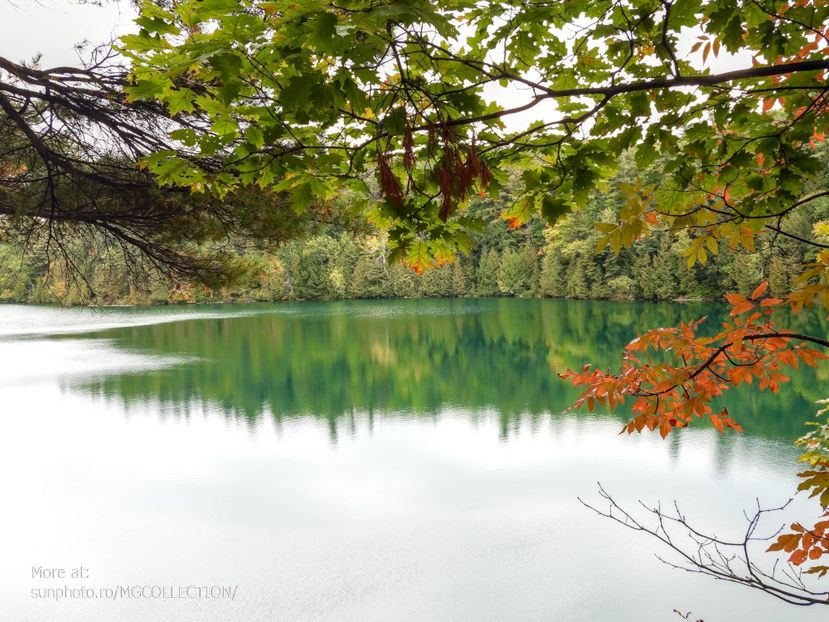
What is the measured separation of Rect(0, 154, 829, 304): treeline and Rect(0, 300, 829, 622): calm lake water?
Result: 24.3 feet

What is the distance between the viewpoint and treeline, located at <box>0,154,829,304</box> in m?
25.5

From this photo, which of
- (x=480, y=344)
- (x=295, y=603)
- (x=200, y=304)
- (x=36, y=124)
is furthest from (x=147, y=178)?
(x=200, y=304)

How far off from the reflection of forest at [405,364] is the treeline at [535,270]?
248 cm

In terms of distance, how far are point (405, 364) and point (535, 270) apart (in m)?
22.9

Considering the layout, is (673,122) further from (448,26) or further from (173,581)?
(173,581)

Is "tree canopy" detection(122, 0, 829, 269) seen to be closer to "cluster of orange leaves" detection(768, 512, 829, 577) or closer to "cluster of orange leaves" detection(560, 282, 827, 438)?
"cluster of orange leaves" detection(560, 282, 827, 438)

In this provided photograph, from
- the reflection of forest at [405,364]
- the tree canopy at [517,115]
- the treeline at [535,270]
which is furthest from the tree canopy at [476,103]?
the treeline at [535,270]

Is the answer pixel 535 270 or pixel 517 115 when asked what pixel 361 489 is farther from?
pixel 535 270

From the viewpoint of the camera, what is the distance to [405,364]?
17250 millimetres

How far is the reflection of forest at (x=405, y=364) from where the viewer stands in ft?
40.2

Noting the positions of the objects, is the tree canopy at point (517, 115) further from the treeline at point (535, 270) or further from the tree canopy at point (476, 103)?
the treeline at point (535, 270)

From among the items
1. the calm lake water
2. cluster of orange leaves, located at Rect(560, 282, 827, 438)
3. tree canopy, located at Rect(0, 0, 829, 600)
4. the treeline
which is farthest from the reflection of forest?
tree canopy, located at Rect(0, 0, 829, 600)

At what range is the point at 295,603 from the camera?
5406 millimetres

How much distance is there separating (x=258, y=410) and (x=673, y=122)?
38.1 ft
